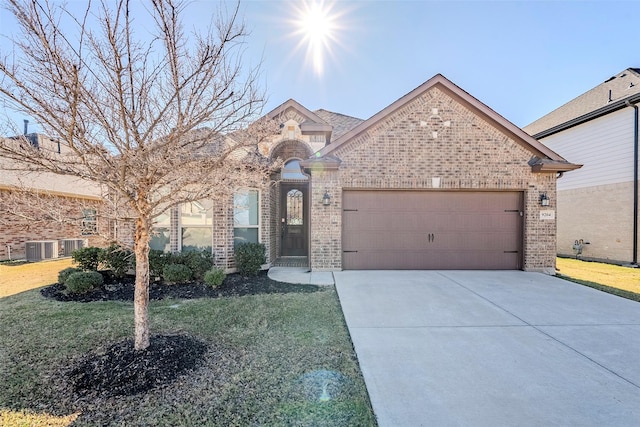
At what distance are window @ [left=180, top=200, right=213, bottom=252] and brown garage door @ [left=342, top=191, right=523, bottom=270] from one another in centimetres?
388

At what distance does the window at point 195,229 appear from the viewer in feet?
26.5

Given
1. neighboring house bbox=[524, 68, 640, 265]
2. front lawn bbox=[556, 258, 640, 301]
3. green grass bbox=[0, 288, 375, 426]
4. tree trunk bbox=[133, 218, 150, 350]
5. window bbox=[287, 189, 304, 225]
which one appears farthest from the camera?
window bbox=[287, 189, 304, 225]

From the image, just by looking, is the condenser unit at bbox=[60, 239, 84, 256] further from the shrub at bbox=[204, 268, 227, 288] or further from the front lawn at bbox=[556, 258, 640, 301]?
the front lawn at bbox=[556, 258, 640, 301]

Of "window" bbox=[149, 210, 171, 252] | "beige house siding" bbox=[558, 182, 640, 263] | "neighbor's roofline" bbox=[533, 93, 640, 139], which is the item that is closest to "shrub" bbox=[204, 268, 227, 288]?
"window" bbox=[149, 210, 171, 252]

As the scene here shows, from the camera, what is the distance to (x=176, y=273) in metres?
7.00

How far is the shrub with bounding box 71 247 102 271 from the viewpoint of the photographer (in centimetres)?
732

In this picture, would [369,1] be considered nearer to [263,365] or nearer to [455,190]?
[455,190]

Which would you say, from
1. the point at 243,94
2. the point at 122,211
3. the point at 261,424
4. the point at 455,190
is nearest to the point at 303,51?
the point at 243,94

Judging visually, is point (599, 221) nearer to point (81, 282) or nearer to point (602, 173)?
point (602, 173)

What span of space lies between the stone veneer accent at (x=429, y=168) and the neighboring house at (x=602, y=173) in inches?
193

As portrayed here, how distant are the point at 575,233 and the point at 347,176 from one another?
38.0 feet

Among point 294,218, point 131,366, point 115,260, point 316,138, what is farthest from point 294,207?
point 131,366

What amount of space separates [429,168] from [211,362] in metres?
7.31

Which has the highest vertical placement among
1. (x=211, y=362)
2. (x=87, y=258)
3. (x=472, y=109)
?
(x=472, y=109)
